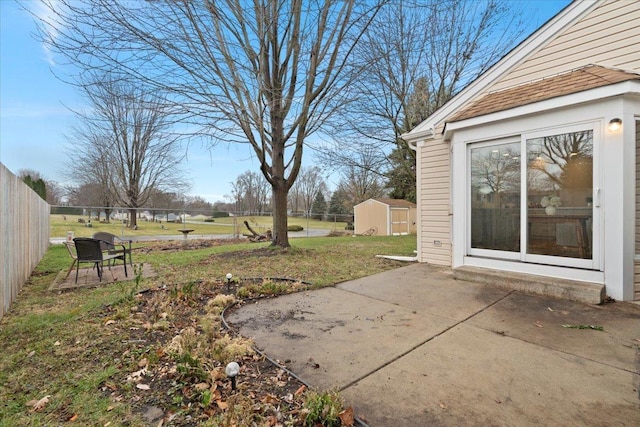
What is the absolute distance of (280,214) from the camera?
8391 millimetres

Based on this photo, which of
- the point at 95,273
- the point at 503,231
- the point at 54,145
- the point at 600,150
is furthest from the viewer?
the point at 54,145

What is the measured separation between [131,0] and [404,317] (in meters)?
6.93

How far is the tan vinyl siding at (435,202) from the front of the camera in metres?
6.25

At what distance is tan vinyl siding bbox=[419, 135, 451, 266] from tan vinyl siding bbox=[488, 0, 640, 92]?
6.32 feet

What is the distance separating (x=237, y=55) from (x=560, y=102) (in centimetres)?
620

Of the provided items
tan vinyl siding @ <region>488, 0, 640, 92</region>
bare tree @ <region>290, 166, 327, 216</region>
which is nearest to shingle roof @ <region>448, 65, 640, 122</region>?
tan vinyl siding @ <region>488, 0, 640, 92</region>

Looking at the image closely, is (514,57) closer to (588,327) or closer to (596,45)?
(596,45)

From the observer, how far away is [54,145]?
57.4 feet

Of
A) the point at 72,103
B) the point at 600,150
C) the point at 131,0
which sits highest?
the point at 131,0

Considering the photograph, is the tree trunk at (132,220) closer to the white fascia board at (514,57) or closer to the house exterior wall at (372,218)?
the house exterior wall at (372,218)

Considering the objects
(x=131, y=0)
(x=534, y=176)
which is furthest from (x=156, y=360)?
(x=131, y=0)

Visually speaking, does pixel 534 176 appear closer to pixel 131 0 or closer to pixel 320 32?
pixel 320 32

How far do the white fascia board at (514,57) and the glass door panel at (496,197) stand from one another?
1756mm

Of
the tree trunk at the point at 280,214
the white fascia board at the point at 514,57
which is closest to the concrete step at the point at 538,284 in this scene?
the white fascia board at the point at 514,57
